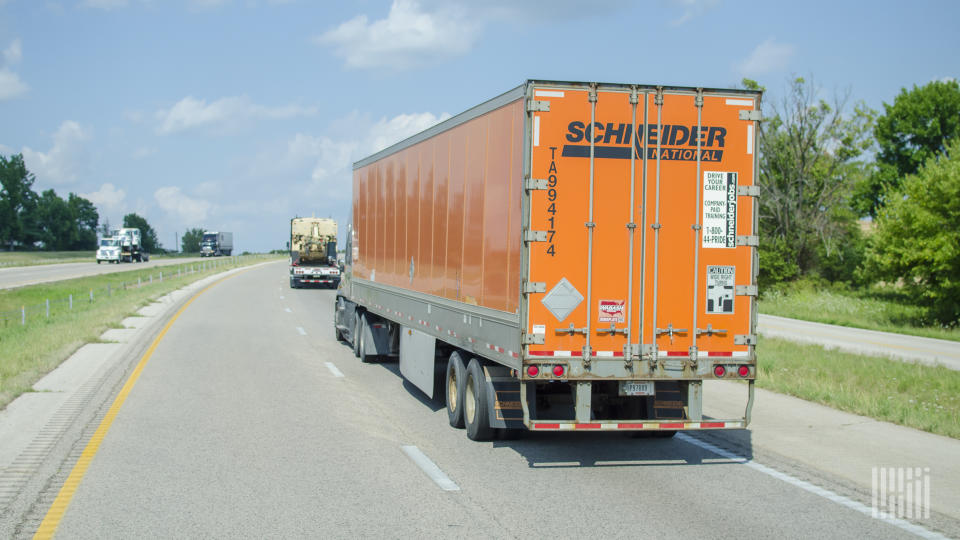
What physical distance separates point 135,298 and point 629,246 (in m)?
30.5

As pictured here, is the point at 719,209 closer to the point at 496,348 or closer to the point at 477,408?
the point at 496,348

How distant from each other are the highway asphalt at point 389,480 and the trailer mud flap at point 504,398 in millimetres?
359

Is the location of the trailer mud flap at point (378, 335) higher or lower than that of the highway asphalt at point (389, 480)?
higher

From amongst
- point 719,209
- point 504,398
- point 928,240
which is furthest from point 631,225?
point 928,240

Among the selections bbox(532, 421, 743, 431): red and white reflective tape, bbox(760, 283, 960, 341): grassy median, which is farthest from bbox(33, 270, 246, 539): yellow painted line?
bbox(760, 283, 960, 341): grassy median

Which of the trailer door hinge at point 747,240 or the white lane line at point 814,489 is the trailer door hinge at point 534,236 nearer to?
the trailer door hinge at point 747,240

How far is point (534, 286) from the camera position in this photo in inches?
320

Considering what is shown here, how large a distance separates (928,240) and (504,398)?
25.0 m

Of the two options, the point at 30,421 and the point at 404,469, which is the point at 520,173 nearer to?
the point at 404,469

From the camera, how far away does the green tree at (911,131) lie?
210 feet

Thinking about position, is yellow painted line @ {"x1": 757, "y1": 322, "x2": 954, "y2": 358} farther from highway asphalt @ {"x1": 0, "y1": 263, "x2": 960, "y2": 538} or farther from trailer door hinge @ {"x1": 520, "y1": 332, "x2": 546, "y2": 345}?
trailer door hinge @ {"x1": 520, "y1": 332, "x2": 546, "y2": 345}

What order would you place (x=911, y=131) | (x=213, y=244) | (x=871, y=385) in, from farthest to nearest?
(x=213, y=244)
(x=911, y=131)
(x=871, y=385)

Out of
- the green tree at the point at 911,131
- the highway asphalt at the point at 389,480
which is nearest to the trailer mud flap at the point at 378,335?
the highway asphalt at the point at 389,480

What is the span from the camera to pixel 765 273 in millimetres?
46625
